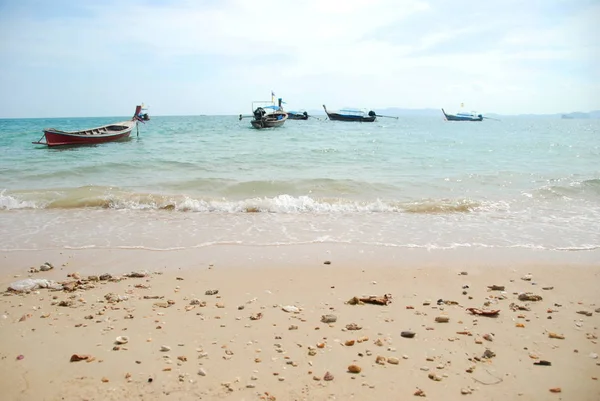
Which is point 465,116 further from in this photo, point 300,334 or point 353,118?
point 300,334

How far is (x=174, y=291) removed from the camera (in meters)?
5.54

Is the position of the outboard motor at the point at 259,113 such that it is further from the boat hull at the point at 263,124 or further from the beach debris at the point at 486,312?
the beach debris at the point at 486,312

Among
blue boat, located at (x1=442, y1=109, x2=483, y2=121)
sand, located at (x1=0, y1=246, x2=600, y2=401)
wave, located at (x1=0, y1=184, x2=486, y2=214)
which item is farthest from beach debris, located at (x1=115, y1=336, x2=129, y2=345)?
blue boat, located at (x1=442, y1=109, x2=483, y2=121)

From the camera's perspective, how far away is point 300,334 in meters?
4.23

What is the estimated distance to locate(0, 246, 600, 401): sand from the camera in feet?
11.0

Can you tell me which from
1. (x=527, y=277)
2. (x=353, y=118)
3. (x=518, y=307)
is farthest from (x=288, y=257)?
(x=353, y=118)

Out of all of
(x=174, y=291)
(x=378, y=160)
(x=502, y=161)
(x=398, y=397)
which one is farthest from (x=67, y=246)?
(x=502, y=161)

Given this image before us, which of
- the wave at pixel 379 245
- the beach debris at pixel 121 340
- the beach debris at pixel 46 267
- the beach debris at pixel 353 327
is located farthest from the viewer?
the wave at pixel 379 245

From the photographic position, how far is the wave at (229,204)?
11.3 metres

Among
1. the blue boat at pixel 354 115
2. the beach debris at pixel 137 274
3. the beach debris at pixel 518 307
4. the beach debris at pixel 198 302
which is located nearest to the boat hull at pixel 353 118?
the blue boat at pixel 354 115

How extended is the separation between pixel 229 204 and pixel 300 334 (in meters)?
7.80

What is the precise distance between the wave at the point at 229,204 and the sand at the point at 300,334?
4676 mm

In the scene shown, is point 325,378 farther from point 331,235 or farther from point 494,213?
point 494,213

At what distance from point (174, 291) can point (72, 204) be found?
8.25 m
